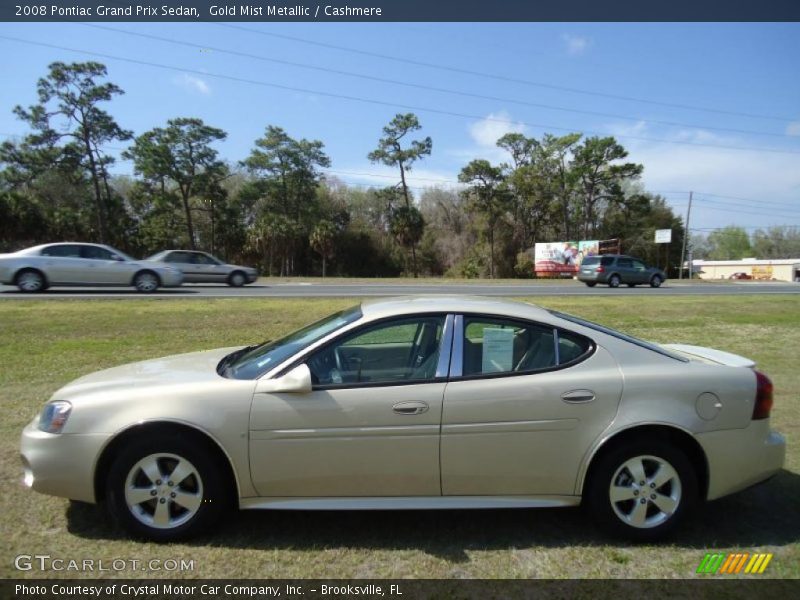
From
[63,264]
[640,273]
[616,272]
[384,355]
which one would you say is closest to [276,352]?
[384,355]

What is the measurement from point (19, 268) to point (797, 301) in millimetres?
→ 24146

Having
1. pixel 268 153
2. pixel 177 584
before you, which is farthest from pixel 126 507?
pixel 268 153

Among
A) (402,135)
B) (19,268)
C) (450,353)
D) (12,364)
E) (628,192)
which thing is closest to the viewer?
(450,353)

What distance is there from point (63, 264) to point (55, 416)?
617 inches

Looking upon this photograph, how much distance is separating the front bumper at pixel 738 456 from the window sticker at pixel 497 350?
1.20 meters

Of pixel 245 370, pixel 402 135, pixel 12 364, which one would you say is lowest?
pixel 12 364

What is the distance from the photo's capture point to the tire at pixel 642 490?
10.6 feet

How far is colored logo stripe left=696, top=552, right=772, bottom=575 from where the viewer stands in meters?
3.00

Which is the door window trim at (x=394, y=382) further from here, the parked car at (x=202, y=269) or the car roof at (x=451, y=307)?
the parked car at (x=202, y=269)

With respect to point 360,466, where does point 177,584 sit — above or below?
below

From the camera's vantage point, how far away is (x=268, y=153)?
51.5 m

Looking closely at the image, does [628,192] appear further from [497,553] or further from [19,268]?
[497,553]

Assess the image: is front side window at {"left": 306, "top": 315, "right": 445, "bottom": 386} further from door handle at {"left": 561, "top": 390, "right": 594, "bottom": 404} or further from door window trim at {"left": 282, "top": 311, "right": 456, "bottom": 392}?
door handle at {"left": 561, "top": 390, "right": 594, "bottom": 404}

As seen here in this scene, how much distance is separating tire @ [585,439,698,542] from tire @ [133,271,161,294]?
17.1 m
